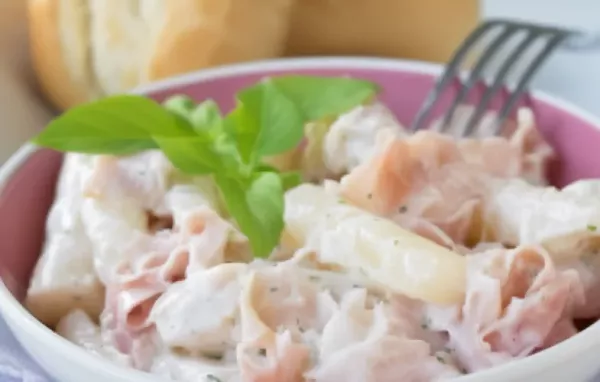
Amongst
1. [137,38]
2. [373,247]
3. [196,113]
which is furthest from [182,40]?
[373,247]

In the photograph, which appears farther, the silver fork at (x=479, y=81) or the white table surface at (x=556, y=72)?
the silver fork at (x=479, y=81)

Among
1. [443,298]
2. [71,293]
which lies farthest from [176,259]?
[443,298]

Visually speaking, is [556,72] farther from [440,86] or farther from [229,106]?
[229,106]

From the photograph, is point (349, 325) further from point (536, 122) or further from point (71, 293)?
point (536, 122)

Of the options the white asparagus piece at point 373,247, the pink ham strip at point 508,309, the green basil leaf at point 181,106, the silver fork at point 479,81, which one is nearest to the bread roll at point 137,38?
the green basil leaf at point 181,106

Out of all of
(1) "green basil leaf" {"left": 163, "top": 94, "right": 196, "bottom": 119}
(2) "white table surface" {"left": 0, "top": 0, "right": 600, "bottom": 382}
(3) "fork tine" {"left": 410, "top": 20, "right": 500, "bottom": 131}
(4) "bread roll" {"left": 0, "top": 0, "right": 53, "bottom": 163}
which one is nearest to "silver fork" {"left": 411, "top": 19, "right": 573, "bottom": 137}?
(3) "fork tine" {"left": 410, "top": 20, "right": 500, "bottom": 131}

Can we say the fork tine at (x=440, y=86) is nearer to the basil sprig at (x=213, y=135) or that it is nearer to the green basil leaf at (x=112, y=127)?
the basil sprig at (x=213, y=135)
